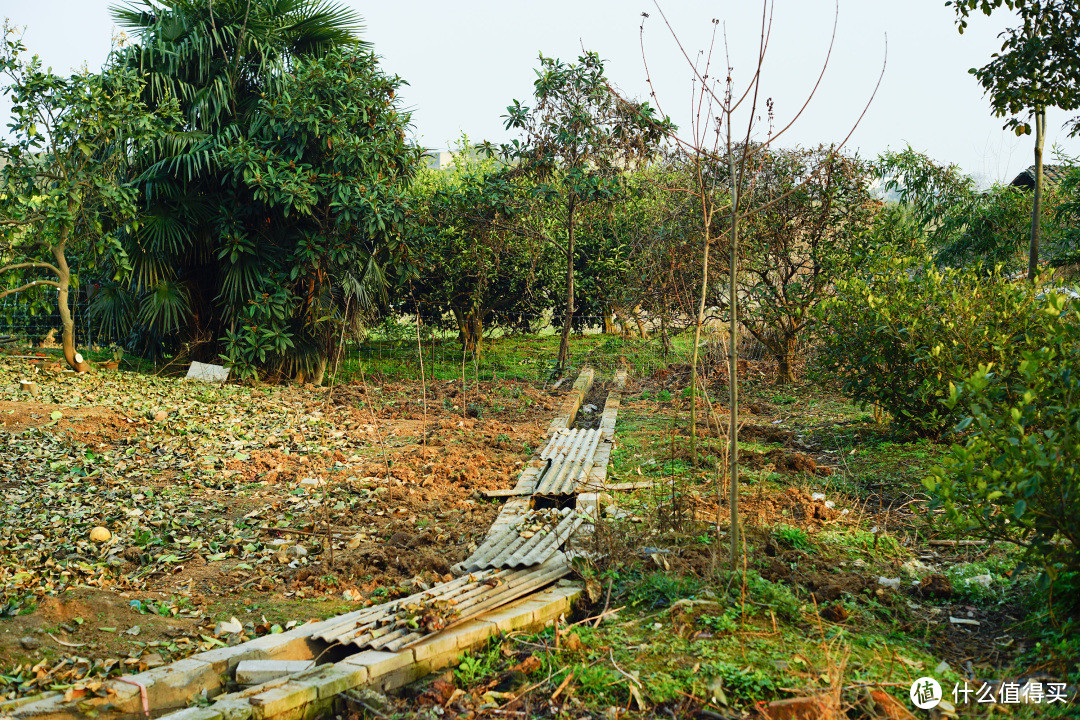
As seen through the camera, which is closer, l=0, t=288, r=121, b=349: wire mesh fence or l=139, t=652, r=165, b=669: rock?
l=139, t=652, r=165, b=669: rock

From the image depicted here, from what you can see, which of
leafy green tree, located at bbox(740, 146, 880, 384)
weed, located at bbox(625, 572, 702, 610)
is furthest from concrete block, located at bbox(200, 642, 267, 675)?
leafy green tree, located at bbox(740, 146, 880, 384)

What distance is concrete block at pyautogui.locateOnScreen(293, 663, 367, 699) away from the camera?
269 centimetres

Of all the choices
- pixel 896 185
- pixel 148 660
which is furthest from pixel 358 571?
pixel 896 185

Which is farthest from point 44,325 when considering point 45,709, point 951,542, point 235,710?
point 951,542

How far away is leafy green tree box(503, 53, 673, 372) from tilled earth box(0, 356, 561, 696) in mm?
3323

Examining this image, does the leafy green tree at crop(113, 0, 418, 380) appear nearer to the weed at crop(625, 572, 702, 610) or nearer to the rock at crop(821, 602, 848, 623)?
the weed at crop(625, 572, 702, 610)

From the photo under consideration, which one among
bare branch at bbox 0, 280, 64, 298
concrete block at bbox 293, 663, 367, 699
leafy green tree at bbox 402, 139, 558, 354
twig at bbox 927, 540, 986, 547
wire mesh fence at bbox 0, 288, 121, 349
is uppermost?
leafy green tree at bbox 402, 139, 558, 354

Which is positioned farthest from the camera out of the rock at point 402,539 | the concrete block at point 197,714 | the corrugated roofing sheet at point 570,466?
the corrugated roofing sheet at point 570,466

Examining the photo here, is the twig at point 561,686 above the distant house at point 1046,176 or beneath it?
beneath

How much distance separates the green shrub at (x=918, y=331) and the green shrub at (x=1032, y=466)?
6.05 feet

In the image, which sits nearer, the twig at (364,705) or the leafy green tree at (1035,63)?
the twig at (364,705)

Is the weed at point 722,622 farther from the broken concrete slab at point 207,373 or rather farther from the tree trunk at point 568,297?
the broken concrete slab at point 207,373

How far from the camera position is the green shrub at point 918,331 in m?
5.36

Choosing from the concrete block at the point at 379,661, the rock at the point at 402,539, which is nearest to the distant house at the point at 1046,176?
the rock at the point at 402,539
